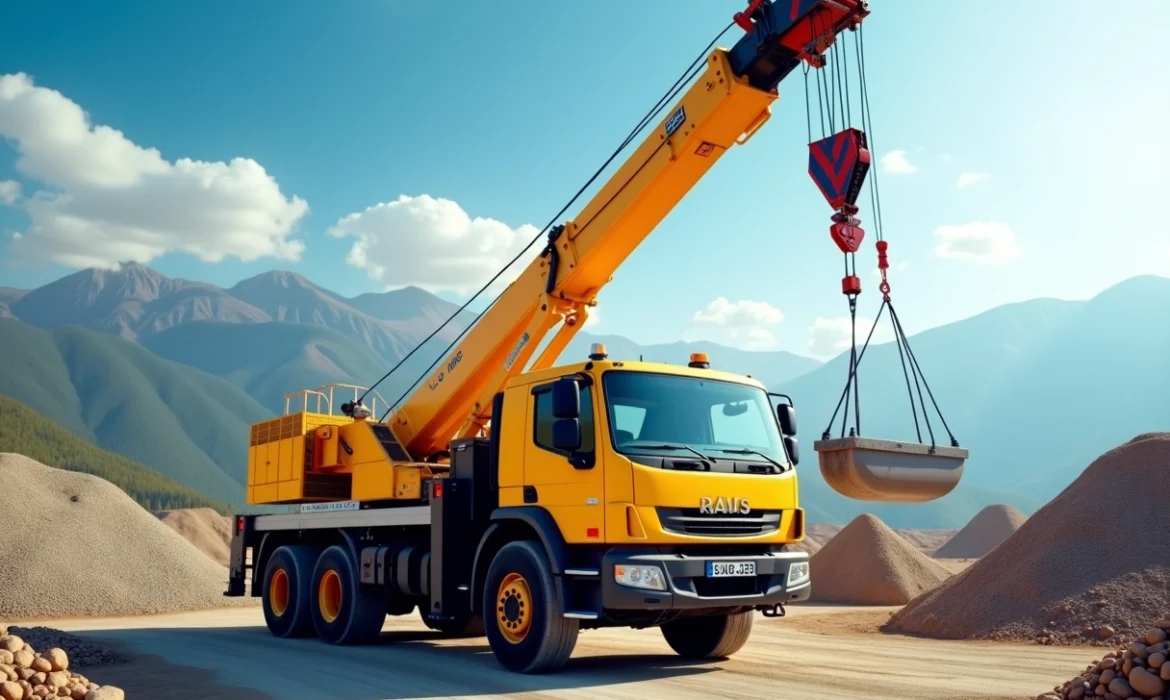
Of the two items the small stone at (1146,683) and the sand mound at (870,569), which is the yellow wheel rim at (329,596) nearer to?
the small stone at (1146,683)

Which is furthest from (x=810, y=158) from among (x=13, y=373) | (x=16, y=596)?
(x=13, y=373)

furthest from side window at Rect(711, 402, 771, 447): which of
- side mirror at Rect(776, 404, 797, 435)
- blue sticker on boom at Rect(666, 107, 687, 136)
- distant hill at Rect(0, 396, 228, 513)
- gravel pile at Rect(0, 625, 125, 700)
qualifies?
distant hill at Rect(0, 396, 228, 513)

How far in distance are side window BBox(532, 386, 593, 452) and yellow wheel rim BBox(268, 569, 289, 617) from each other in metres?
6.36

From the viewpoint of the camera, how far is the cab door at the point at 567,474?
28.2ft

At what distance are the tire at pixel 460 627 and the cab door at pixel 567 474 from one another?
2.83 meters

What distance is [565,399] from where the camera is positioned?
28.2 feet

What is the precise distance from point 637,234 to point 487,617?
474cm

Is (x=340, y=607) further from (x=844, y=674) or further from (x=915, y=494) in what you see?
(x=915, y=494)

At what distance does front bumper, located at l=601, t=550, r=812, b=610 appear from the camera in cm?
830

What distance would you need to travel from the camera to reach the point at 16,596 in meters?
21.8

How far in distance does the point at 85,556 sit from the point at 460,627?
17004 mm

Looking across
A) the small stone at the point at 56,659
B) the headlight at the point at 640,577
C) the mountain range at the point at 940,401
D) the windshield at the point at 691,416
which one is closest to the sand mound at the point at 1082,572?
the windshield at the point at 691,416

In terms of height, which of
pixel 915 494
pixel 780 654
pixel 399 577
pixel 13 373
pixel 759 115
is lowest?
pixel 780 654

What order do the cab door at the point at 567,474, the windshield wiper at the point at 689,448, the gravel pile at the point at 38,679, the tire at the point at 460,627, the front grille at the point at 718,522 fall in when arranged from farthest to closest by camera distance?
the tire at the point at 460,627, the windshield wiper at the point at 689,448, the cab door at the point at 567,474, the front grille at the point at 718,522, the gravel pile at the point at 38,679
